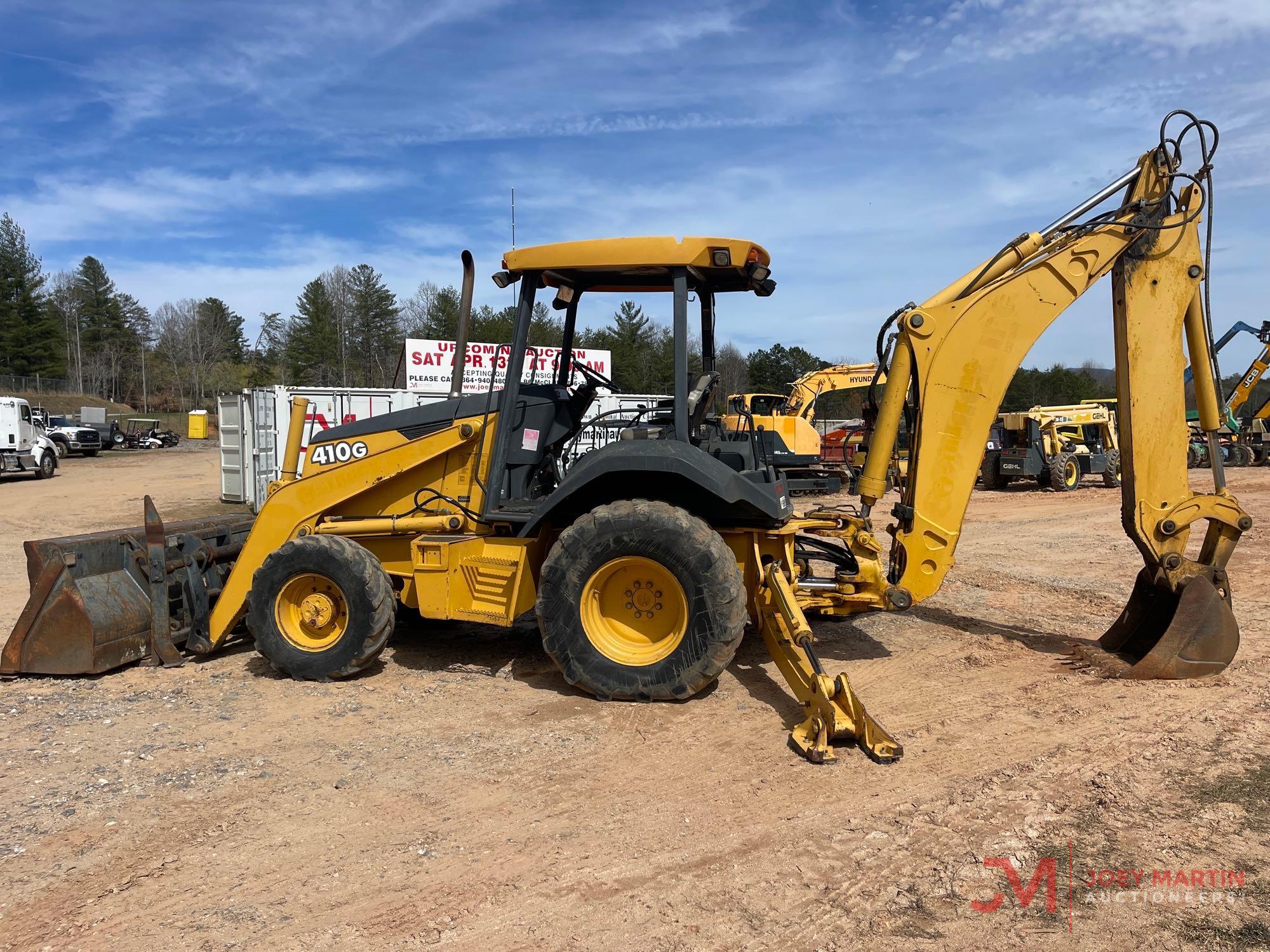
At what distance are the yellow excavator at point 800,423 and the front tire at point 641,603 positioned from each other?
1.23 meters

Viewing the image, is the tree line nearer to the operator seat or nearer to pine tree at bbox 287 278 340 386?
pine tree at bbox 287 278 340 386

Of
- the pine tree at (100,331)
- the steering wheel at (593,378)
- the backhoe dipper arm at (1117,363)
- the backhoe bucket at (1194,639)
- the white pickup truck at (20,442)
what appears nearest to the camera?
the backhoe bucket at (1194,639)

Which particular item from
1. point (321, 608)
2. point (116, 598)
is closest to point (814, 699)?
point (321, 608)

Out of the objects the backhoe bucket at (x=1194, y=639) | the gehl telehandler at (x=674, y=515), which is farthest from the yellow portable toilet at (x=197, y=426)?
the backhoe bucket at (x=1194, y=639)

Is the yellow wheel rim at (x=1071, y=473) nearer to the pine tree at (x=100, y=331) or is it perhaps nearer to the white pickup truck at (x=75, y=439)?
the white pickup truck at (x=75, y=439)

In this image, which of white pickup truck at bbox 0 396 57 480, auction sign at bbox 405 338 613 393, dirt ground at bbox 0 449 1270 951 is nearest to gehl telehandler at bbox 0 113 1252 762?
dirt ground at bbox 0 449 1270 951

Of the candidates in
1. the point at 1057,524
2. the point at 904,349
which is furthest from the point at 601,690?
the point at 1057,524

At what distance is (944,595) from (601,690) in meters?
4.28

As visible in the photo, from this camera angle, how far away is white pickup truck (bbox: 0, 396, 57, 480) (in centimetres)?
2438

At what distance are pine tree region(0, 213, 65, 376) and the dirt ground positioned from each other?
58923 mm

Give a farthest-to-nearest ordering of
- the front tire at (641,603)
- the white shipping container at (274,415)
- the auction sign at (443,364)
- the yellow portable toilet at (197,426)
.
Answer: the yellow portable toilet at (197,426)
the auction sign at (443,364)
the white shipping container at (274,415)
the front tire at (641,603)

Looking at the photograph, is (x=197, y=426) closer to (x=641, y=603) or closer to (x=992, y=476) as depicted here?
(x=992, y=476)

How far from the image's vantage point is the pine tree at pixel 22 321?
5353 cm

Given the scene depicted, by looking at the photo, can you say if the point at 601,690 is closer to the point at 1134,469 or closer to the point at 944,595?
the point at 1134,469
